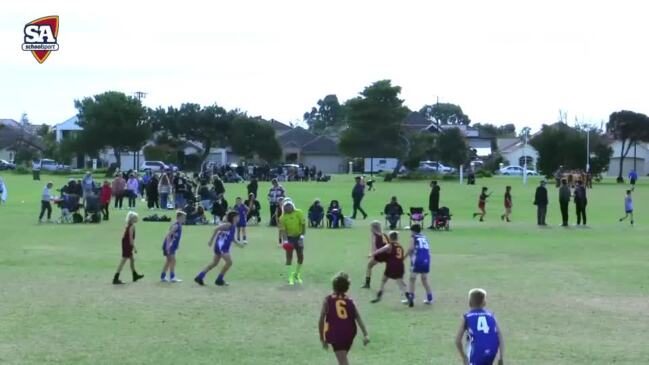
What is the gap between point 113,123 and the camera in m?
94.2

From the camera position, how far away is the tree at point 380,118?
294 ft

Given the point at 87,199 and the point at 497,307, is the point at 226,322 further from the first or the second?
the point at 87,199

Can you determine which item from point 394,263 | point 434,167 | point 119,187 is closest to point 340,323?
point 394,263

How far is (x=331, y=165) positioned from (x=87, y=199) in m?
88.6

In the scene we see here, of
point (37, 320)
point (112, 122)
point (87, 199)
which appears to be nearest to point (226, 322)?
point (37, 320)

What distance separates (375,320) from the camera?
14.1m

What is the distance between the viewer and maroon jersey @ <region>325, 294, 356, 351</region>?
945cm

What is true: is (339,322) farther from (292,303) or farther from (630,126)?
(630,126)

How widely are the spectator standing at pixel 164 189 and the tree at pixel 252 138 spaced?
201ft

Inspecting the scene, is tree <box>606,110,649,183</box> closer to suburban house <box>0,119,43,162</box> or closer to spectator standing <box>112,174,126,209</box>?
spectator standing <box>112,174,126,209</box>

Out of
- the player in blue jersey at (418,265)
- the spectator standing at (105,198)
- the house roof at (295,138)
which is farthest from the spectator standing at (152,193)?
the house roof at (295,138)

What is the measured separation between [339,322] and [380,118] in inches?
3198

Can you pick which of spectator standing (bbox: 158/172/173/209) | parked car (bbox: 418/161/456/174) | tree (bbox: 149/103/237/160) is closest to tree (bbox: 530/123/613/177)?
parked car (bbox: 418/161/456/174)

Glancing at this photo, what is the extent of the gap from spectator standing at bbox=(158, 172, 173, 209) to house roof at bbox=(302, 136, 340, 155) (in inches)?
3159
